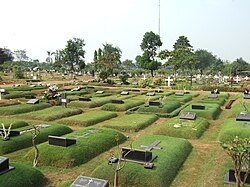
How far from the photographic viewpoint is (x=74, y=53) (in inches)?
2653

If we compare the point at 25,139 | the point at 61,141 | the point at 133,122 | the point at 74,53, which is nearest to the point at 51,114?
the point at 133,122

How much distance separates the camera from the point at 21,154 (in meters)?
12.0

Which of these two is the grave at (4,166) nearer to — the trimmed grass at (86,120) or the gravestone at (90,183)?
the gravestone at (90,183)

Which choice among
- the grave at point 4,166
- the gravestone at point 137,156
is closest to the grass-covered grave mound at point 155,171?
the gravestone at point 137,156

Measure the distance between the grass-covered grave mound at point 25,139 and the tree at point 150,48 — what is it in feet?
181

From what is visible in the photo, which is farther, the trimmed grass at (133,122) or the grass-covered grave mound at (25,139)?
the trimmed grass at (133,122)

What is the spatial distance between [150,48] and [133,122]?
5469 cm

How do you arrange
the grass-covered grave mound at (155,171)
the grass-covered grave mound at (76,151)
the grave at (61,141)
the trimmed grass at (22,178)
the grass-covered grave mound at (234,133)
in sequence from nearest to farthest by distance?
the trimmed grass at (22,178)
the grass-covered grave mound at (155,171)
the grass-covered grave mound at (76,151)
the grave at (61,141)
the grass-covered grave mound at (234,133)

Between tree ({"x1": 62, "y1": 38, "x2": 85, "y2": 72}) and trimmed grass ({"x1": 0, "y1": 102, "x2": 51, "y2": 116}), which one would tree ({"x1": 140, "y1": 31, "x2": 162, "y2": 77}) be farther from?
trimmed grass ({"x1": 0, "y1": 102, "x2": 51, "y2": 116})

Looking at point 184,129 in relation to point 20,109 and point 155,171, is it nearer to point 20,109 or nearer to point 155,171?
point 155,171

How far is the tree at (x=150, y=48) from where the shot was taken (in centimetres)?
6912

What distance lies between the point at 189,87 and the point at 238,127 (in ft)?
88.9

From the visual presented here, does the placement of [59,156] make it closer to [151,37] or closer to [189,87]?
[189,87]

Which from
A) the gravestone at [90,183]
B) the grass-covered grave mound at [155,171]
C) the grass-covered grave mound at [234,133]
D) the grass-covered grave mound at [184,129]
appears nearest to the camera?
the gravestone at [90,183]
